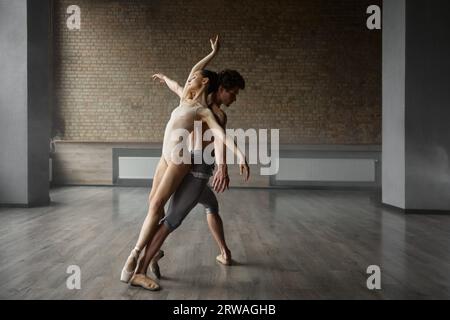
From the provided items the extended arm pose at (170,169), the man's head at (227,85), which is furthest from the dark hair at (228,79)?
the extended arm pose at (170,169)

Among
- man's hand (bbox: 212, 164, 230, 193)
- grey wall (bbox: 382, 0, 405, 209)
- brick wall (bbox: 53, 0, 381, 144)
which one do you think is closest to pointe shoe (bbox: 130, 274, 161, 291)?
man's hand (bbox: 212, 164, 230, 193)

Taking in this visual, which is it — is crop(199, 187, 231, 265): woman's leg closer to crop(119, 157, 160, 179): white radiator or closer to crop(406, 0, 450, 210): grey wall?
crop(406, 0, 450, 210): grey wall

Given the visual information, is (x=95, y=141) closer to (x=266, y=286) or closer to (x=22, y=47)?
(x=22, y=47)

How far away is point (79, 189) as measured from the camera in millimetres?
8766

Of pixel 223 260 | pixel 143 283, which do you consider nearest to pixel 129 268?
pixel 143 283

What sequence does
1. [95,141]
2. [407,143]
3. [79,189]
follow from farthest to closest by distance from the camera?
[95,141], [79,189], [407,143]

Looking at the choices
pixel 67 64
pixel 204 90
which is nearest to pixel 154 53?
pixel 67 64

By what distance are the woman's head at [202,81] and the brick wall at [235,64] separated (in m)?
6.66

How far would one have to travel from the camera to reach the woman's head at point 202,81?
2.77 metres

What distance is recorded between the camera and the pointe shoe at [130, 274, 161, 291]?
254cm

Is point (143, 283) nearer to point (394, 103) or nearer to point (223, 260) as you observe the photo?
point (223, 260)

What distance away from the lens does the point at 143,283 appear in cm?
255

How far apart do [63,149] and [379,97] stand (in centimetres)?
685
